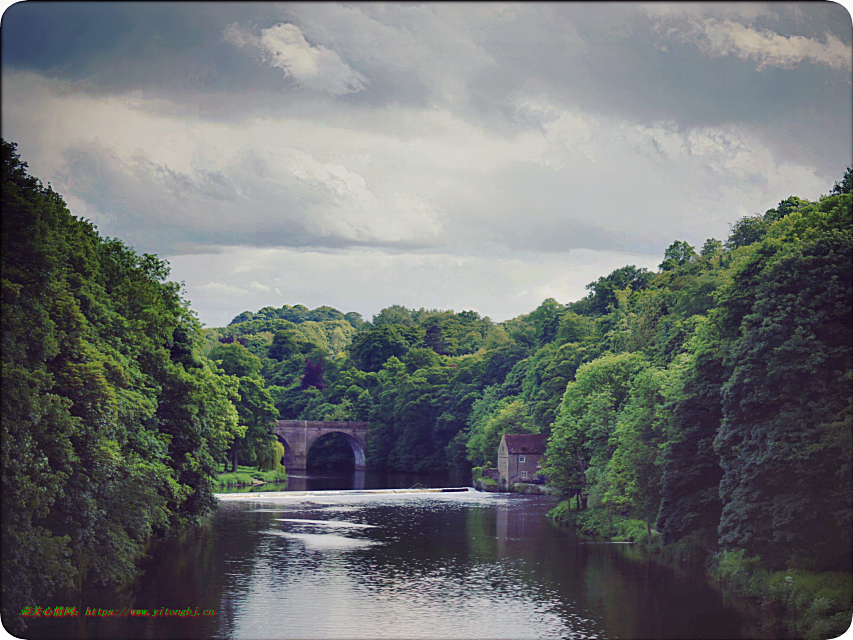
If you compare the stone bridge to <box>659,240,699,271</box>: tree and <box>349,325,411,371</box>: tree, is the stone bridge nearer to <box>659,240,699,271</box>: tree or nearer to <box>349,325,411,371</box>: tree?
<box>349,325,411,371</box>: tree

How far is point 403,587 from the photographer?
2650 centimetres

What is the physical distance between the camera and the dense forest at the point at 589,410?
19312 mm

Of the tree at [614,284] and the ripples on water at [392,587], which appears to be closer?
the ripples on water at [392,587]

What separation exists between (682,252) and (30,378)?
59138 millimetres

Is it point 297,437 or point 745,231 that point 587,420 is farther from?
point 297,437

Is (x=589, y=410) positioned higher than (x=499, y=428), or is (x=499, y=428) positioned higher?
(x=589, y=410)

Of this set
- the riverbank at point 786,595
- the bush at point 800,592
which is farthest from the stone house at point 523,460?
the bush at point 800,592

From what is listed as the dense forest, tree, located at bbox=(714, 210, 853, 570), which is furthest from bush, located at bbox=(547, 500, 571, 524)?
tree, located at bbox=(714, 210, 853, 570)

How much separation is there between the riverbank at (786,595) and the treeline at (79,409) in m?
17.1

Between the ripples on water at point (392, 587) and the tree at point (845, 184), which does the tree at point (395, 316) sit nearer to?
the ripples on water at point (392, 587)

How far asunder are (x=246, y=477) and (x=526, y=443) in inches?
801

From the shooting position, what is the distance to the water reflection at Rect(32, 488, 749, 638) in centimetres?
A: 2152

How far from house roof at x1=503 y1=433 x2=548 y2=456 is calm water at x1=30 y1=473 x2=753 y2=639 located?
18.9 m

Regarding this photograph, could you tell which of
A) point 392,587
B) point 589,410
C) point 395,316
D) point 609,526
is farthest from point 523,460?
point 395,316
